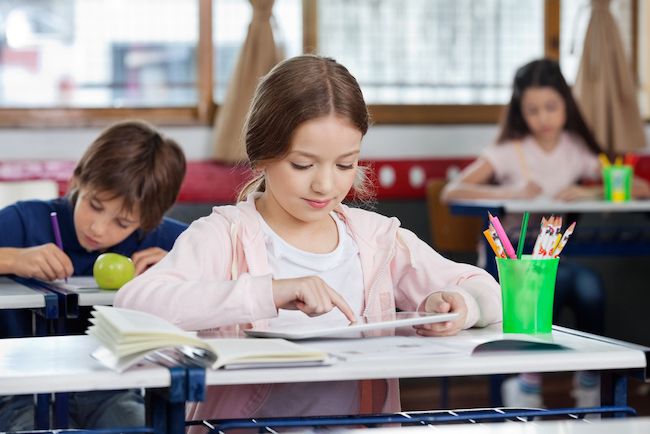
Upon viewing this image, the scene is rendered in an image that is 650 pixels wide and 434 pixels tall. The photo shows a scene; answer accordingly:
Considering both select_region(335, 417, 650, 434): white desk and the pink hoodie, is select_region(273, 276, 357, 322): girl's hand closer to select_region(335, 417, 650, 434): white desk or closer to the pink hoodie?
the pink hoodie

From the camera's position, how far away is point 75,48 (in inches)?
128

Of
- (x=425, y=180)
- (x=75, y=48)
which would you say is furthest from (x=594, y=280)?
(x=75, y=48)

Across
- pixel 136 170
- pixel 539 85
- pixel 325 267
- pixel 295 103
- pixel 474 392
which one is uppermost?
pixel 539 85

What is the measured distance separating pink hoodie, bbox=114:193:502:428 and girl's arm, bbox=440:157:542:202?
165 cm

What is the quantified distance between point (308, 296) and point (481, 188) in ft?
7.17

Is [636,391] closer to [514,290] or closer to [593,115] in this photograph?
[593,115]

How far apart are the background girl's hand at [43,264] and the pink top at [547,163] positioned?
2.01 metres

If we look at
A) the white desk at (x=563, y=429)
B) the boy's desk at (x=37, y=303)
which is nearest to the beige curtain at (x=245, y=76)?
the boy's desk at (x=37, y=303)

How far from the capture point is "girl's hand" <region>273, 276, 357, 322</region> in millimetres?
1004

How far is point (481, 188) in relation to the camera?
309cm

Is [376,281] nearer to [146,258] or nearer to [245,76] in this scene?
[146,258]

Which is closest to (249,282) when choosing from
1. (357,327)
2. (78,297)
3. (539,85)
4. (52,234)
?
(357,327)

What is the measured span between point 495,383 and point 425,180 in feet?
3.65

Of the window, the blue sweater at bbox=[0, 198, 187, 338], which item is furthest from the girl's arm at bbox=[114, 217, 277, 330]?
the window
